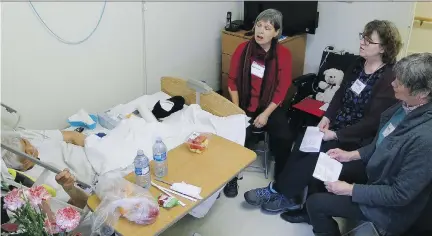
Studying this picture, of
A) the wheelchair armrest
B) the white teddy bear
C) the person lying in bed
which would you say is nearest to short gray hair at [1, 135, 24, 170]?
the person lying in bed

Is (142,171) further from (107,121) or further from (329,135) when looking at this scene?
(329,135)

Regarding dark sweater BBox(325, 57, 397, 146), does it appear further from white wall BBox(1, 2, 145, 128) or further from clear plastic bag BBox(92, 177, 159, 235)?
white wall BBox(1, 2, 145, 128)

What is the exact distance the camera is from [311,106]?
3.12m

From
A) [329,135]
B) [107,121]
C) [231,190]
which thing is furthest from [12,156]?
[329,135]

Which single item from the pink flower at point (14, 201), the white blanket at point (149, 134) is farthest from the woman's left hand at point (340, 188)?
the pink flower at point (14, 201)

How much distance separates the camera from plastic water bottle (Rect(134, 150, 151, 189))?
1.57m

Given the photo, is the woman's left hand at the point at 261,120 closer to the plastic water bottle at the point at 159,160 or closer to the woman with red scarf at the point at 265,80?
the woman with red scarf at the point at 265,80

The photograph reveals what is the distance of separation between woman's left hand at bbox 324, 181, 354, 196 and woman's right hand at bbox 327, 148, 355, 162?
300 millimetres

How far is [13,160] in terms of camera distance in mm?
1807

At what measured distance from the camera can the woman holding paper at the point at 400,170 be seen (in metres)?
1.51

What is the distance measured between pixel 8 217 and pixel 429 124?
5.64 feet

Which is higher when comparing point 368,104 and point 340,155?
point 368,104

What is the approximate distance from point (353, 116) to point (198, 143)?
1.07 metres

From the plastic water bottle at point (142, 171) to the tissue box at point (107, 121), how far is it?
89 centimetres
